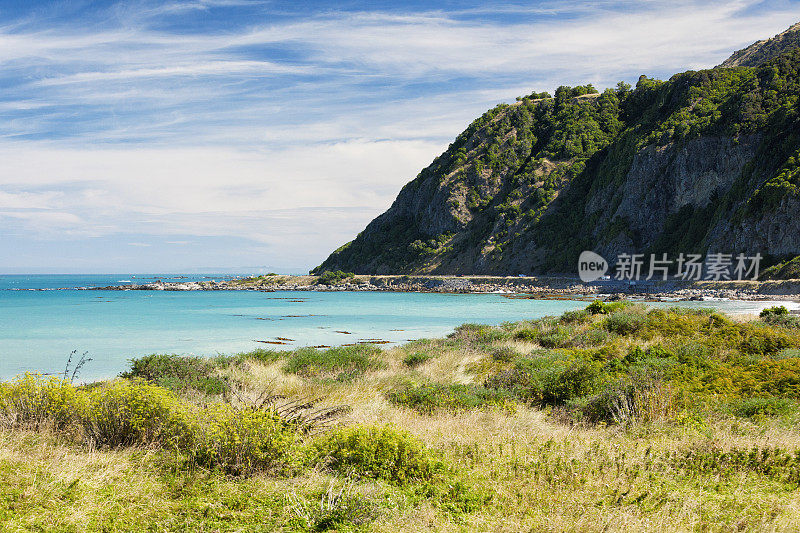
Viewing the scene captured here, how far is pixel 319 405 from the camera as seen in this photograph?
9.50 m

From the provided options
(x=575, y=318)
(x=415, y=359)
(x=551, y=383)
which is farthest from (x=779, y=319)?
(x=551, y=383)

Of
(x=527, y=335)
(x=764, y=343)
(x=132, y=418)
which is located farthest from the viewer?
(x=527, y=335)

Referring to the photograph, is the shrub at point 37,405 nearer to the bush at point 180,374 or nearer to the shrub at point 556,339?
the bush at point 180,374

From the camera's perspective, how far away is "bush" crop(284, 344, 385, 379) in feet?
48.2

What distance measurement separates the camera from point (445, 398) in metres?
9.94

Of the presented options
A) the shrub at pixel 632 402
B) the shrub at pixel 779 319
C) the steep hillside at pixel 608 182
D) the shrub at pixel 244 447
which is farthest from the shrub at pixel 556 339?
the steep hillside at pixel 608 182

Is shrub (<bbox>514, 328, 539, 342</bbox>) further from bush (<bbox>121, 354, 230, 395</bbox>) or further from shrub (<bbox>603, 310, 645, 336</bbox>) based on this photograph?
bush (<bbox>121, 354, 230, 395</bbox>)

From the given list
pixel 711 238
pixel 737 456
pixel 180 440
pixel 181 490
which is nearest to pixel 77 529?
pixel 181 490

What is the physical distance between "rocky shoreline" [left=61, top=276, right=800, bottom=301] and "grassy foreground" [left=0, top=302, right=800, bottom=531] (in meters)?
52.7

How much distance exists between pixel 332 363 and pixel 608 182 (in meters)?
91.4

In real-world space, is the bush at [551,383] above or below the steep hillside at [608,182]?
below

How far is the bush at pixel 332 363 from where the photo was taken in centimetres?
1468

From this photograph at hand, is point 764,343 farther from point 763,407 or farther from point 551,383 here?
point 551,383

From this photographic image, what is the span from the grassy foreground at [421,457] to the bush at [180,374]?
0.59ft
